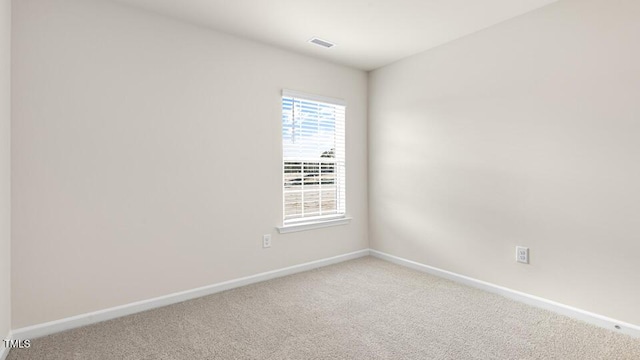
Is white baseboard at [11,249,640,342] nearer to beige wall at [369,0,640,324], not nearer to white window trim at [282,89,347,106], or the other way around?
beige wall at [369,0,640,324]

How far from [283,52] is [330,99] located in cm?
75

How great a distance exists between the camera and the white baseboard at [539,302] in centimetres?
216

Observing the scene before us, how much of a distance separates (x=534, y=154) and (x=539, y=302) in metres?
1.21

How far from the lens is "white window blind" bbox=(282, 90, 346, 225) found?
11.2 feet

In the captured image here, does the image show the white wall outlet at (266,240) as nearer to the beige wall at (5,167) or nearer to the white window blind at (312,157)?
the white window blind at (312,157)

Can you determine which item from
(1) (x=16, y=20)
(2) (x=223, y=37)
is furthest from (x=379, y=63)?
(1) (x=16, y=20)

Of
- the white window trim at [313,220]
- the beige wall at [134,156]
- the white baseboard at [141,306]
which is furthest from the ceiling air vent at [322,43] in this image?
the white baseboard at [141,306]

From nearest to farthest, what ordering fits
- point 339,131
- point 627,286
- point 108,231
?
1. point 627,286
2. point 108,231
3. point 339,131

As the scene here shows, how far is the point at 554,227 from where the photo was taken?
2.46 metres

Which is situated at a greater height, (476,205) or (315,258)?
(476,205)

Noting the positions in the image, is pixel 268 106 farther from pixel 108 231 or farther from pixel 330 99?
pixel 108 231

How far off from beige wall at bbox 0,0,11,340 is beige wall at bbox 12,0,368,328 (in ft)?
0.21

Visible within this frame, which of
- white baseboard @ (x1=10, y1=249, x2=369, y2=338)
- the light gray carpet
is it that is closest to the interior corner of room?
white baseboard @ (x1=10, y1=249, x2=369, y2=338)

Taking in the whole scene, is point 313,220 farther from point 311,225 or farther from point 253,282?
point 253,282
